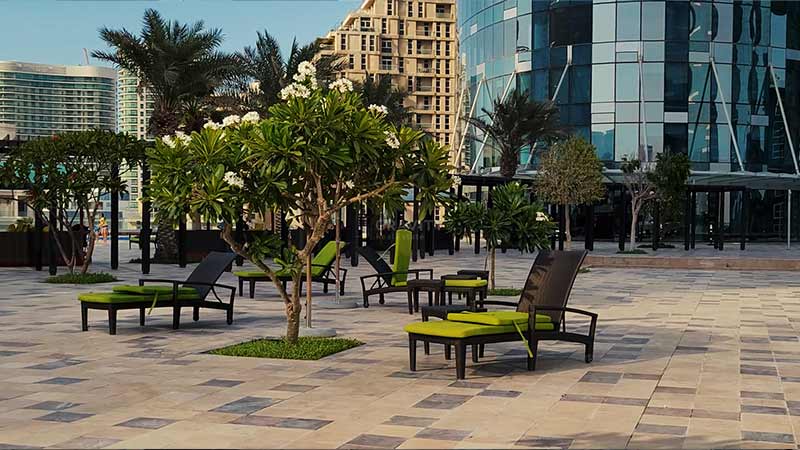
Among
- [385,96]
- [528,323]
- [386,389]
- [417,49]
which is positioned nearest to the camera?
[386,389]

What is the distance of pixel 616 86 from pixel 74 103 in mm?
Result: 53524

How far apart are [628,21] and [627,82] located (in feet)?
9.91

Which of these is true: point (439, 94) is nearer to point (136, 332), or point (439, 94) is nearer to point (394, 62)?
point (394, 62)

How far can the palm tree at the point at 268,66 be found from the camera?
31688 millimetres

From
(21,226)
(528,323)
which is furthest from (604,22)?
(528,323)

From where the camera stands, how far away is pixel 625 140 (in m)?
47.6

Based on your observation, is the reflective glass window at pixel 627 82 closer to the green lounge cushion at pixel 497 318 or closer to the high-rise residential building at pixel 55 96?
the green lounge cushion at pixel 497 318

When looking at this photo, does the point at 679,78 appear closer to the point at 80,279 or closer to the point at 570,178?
the point at 570,178

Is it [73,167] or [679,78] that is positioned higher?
[679,78]

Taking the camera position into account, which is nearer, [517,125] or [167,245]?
[167,245]

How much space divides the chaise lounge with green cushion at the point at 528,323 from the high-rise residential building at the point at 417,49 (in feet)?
359

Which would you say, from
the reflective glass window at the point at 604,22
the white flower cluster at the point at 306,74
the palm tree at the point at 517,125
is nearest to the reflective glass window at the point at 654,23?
the reflective glass window at the point at 604,22

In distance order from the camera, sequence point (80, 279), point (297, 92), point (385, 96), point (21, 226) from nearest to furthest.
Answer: point (297, 92)
point (80, 279)
point (21, 226)
point (385, 96)

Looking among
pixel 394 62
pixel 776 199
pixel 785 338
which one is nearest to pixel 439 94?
pixel 394 62
